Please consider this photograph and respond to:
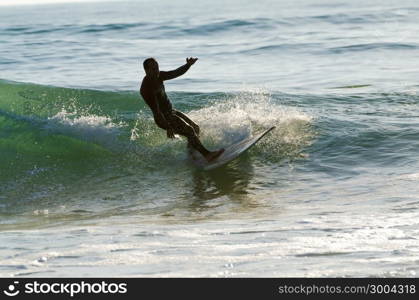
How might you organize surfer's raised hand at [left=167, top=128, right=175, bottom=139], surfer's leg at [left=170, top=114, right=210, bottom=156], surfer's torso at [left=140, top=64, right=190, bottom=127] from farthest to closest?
surfer's leg at [left=170, top=114, right=210, bottom=156] → surfer's raised hand at [left=167, top=128, right=175, bottom=139] → surfer's torso at [left=140, top=64, right=190, bottom=127]

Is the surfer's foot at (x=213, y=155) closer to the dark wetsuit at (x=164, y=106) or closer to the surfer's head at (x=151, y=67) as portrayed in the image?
the dark wetsuit at (x=164, y=106)

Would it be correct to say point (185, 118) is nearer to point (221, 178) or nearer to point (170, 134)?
point (170, 134)

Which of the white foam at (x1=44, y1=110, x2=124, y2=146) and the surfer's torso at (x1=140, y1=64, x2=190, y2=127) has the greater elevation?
the surfer's torso at (x1=140, y1=64, x2=190, y2=127)

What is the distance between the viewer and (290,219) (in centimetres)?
809

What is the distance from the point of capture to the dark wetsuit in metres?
10.1

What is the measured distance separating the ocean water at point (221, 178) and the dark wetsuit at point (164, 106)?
0.82 m

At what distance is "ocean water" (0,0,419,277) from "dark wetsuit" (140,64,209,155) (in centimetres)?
82

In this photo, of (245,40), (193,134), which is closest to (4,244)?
(193,134)

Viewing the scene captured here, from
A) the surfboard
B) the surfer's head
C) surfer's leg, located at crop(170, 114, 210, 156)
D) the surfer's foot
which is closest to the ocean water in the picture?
the surfboard

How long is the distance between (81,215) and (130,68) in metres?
17.0
